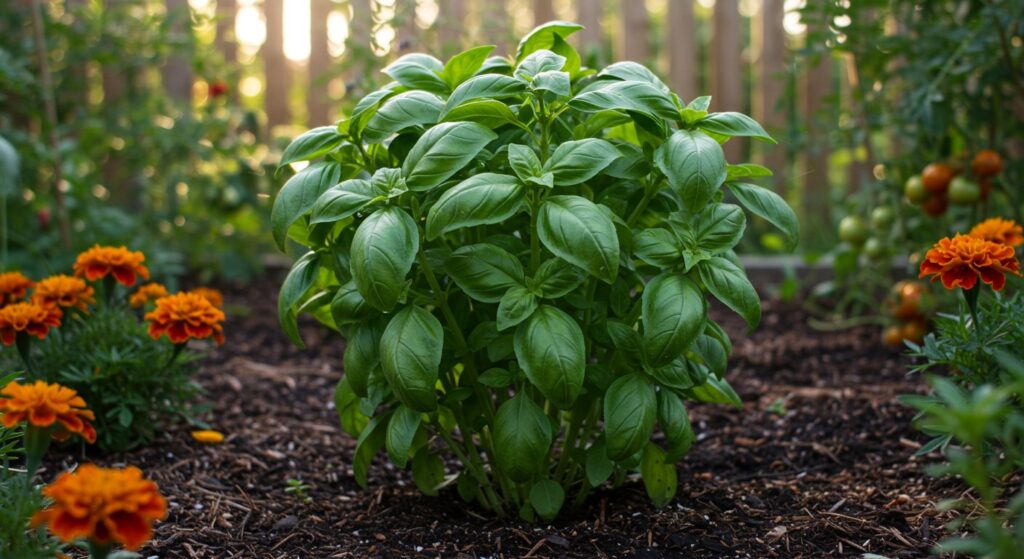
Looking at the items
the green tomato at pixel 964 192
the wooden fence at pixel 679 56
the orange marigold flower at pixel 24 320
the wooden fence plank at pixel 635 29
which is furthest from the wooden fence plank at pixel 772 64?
the orange marigold flower at pixel 24 320

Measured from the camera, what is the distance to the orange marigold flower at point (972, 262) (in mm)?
1818

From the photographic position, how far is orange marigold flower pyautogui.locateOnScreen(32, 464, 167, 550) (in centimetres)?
124

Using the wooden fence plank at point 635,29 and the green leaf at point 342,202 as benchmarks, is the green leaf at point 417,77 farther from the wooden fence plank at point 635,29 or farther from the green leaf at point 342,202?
the wooden fence plank at point 635,29

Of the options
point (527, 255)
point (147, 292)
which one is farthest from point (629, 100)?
point (147, 292)

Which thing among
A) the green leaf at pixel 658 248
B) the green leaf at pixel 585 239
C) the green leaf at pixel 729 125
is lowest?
the green leaf at pixel 658 248

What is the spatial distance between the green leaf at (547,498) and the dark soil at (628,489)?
0.04 m

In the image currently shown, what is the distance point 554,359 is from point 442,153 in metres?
0.40

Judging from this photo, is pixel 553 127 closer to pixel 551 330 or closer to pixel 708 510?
pixel 551 330

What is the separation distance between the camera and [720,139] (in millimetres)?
1897

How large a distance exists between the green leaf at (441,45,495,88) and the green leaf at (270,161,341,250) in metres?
0.31

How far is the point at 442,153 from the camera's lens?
165 cm

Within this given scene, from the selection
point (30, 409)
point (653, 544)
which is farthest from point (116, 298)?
point (653, 544)

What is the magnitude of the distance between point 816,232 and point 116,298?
11.0ft

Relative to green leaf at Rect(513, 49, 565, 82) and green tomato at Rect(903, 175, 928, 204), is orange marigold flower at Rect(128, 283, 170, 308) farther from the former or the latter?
green tomato at Rect(903, 175, 928, 204)
